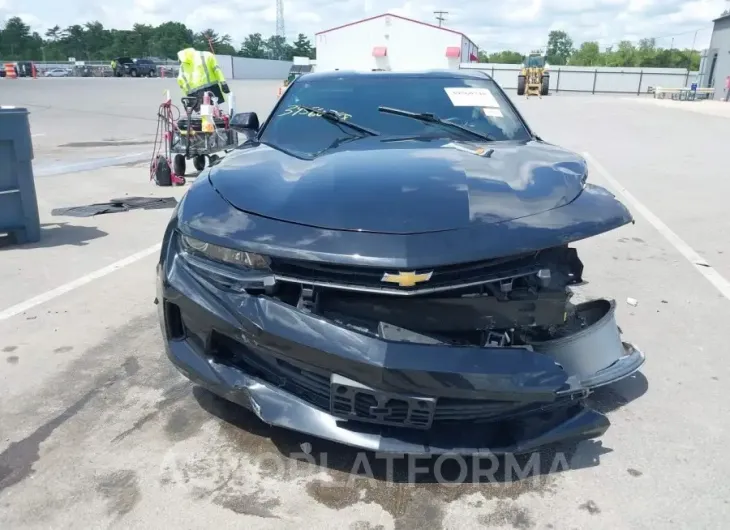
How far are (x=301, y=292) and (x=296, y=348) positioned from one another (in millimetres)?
231

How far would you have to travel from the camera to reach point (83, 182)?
339 inches

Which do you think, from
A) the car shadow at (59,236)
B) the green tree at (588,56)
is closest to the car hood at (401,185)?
the car shadow at (59,236)

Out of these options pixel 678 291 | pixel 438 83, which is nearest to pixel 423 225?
pixel 438 83

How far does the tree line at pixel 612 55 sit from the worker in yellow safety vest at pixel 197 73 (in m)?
61.0

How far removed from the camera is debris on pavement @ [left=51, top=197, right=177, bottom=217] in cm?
686

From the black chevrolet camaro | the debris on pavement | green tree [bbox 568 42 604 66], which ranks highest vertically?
green tree [bbox 568 42 604 66]

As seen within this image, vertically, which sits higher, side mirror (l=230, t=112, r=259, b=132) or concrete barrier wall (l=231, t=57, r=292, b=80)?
concrete barrier wall (l=231, t=57, r=292, b=80)

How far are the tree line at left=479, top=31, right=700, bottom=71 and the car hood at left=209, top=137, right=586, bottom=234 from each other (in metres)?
66.5

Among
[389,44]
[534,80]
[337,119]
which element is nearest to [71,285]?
[337,119]

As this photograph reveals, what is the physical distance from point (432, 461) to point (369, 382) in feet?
2.05

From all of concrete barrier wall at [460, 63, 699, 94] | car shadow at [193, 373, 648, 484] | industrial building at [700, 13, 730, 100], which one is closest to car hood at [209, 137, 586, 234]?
car shadow at [193, 373, 648, 484]

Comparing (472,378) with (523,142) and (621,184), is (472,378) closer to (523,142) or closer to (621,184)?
(523,142)

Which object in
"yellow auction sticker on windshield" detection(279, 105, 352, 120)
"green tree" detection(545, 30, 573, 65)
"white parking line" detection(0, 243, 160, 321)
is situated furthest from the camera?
"green tree" detection(545, 30, 573, 65)

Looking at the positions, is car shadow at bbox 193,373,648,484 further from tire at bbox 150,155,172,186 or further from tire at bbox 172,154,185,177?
tire at bbox 172,154,185,177
